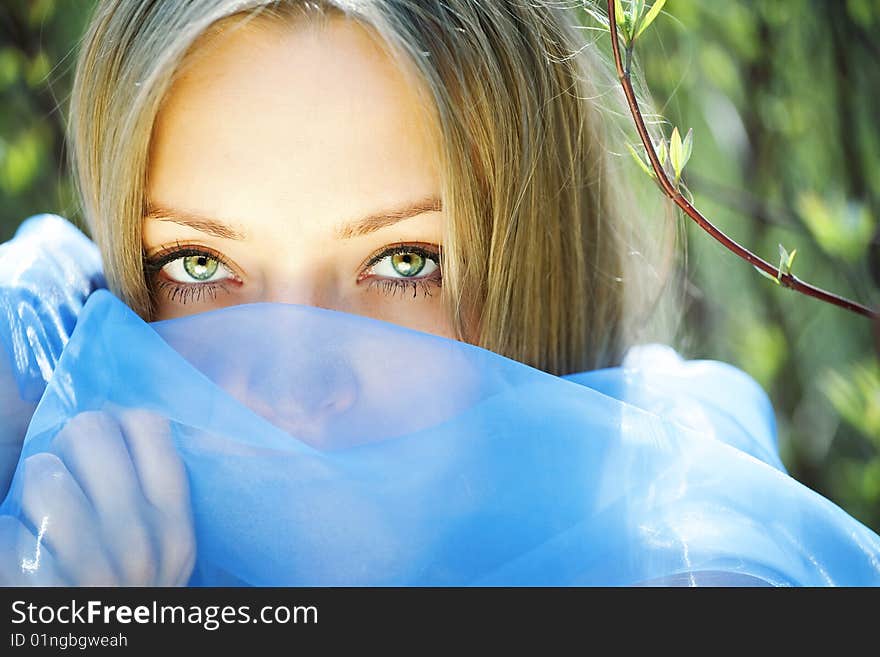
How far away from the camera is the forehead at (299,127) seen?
31.6 inches

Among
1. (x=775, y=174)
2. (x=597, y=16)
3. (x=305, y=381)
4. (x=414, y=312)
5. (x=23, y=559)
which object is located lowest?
(x=23, y=559)

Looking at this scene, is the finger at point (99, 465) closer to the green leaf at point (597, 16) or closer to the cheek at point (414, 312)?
the cheek at point (414, 312)

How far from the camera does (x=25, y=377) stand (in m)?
0.81

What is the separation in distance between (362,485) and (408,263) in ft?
0.82

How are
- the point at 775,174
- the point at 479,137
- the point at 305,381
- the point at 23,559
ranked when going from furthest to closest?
1. the point at 775,174
2. the point at 479,137
3. the point at 305,381
4. the point at 23,559

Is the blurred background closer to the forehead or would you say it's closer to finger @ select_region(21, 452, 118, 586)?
the forehead

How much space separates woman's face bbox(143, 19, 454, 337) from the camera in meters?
0.80

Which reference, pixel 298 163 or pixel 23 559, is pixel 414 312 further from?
pixel 23 559

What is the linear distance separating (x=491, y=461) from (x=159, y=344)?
273 mm

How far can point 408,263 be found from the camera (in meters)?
0.91

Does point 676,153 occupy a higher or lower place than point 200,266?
lower

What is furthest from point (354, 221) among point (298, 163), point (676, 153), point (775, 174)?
point (775, 174)
